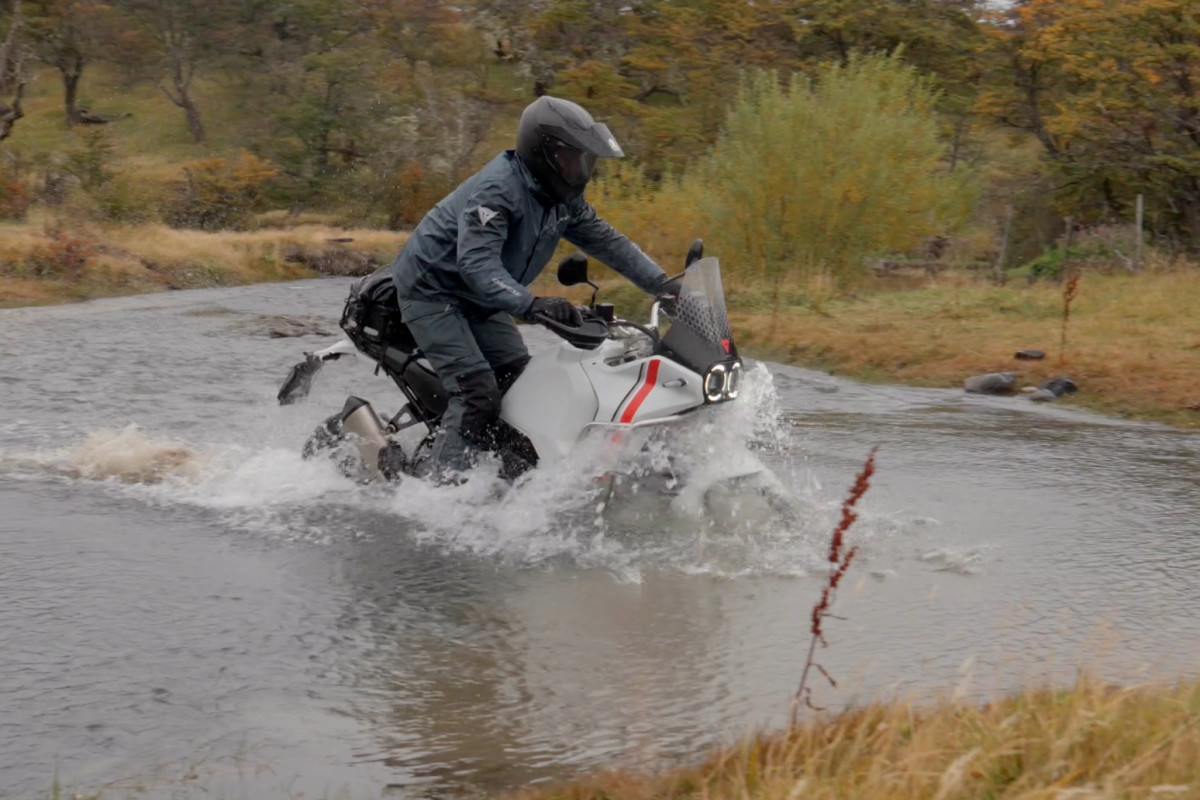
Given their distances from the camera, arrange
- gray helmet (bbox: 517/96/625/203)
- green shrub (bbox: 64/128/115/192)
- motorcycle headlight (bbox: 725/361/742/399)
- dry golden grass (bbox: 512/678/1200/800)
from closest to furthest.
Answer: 1. dry golden grass (bbox: 512/678/1200/800)
2. motorcycle headlight (bbox: 725/361/742/399)
3. gray helmet (bbox: 517/96/625/203)
4. green shrub (bbox: 64/128/115/192)

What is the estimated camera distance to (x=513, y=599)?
21.6 feet

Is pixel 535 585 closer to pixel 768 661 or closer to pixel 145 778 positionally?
pixel 768 661

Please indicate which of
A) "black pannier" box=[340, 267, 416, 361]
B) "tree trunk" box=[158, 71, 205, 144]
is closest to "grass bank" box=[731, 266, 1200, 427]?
Answer: "black pannier" box=[340, 267, 416, 361]

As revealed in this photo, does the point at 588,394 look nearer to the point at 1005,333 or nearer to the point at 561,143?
the point at 561,143

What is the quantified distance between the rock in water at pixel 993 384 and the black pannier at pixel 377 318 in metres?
7.59

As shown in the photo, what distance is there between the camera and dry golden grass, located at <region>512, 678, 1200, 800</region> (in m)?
3.72

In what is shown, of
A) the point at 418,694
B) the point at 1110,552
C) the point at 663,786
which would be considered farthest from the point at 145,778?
the point at 1110,552

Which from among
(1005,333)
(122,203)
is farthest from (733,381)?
(122,203)

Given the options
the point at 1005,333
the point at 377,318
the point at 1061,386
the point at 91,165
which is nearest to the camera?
the point at 377,318

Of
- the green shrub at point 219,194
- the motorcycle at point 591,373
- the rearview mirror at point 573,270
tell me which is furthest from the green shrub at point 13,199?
the rearview mirror at point 573,270

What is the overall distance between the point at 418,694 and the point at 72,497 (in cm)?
426

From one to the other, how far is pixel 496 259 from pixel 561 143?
687 mm

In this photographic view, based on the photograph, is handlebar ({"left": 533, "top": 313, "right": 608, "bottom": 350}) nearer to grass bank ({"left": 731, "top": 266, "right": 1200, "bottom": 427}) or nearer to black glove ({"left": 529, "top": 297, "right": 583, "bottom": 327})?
black glove ({"left": 529, "top": 297, "right": 583, "bottom": 327})

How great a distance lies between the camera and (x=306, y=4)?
6950cm
